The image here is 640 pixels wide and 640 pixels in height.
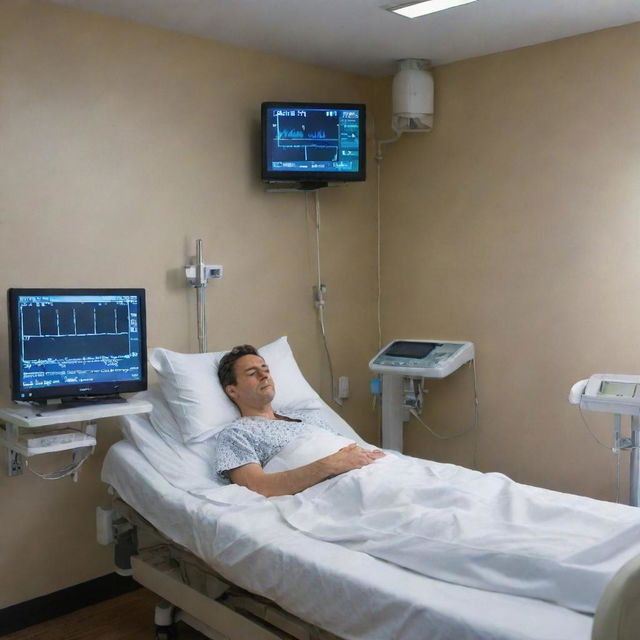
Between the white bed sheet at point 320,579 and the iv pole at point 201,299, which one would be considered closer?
the white bed sheet at point 320,579

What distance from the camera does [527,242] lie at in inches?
142

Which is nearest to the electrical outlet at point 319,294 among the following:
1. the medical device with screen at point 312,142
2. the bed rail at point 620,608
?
the medical device with screen at point 312,142

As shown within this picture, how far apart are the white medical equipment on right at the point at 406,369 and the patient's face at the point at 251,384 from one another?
0.83 meters

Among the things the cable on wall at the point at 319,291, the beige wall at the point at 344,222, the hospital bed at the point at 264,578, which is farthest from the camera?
the cable on wall at the point at 319,291

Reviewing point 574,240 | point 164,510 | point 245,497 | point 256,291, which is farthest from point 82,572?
point 574,240

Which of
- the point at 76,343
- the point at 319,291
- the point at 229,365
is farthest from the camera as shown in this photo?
the point at 319,291

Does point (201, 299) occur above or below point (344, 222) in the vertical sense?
below

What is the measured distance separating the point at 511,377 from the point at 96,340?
1942 mm

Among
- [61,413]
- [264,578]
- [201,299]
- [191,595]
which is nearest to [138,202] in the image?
[201,299]

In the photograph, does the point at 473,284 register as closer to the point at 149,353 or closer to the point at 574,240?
the point at 574,240

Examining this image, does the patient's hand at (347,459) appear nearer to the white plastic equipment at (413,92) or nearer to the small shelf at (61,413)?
the small shelf at (61,413)

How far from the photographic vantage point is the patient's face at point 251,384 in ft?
9.91

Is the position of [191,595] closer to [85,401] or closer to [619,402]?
[85,401]

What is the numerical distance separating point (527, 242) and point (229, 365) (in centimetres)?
151
